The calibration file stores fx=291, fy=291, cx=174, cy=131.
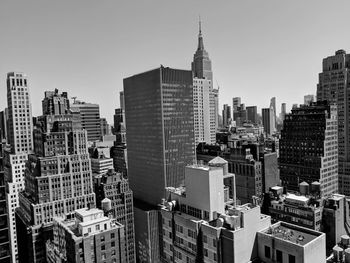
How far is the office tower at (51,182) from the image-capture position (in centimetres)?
12031

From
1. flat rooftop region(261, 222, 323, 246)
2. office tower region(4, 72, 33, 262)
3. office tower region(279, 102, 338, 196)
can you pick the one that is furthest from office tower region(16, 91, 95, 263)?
office tower region(279, 102, 338, 196)

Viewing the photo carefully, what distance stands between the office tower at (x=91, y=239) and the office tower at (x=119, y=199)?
5042 centimetres

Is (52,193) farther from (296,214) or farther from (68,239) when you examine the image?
(296,214)

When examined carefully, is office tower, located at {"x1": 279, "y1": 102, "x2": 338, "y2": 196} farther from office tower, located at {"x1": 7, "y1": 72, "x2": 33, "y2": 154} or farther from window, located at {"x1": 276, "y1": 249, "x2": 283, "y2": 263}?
office tower, located at {"x1": 7, "y1": 72, "x2": 33, "y2": 154}

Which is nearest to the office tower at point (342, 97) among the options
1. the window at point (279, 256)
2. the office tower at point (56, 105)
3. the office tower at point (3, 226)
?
the office tower at point (56, 105)

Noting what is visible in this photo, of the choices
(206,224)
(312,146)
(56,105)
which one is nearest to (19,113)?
(56,105)

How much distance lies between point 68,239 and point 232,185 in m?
96.4

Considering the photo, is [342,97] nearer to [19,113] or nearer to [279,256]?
[279,256]

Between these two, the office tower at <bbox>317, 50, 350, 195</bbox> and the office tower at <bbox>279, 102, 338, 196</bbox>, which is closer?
the office tower at <bbox>279, 102, 338, 196</bbox>

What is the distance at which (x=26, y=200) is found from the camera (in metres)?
133

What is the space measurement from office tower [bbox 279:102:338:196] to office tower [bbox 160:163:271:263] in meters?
111

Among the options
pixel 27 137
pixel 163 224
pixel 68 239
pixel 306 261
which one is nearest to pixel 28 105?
pixel 27 137

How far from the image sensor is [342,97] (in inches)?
7539

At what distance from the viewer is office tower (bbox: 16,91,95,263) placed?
120312 mm
